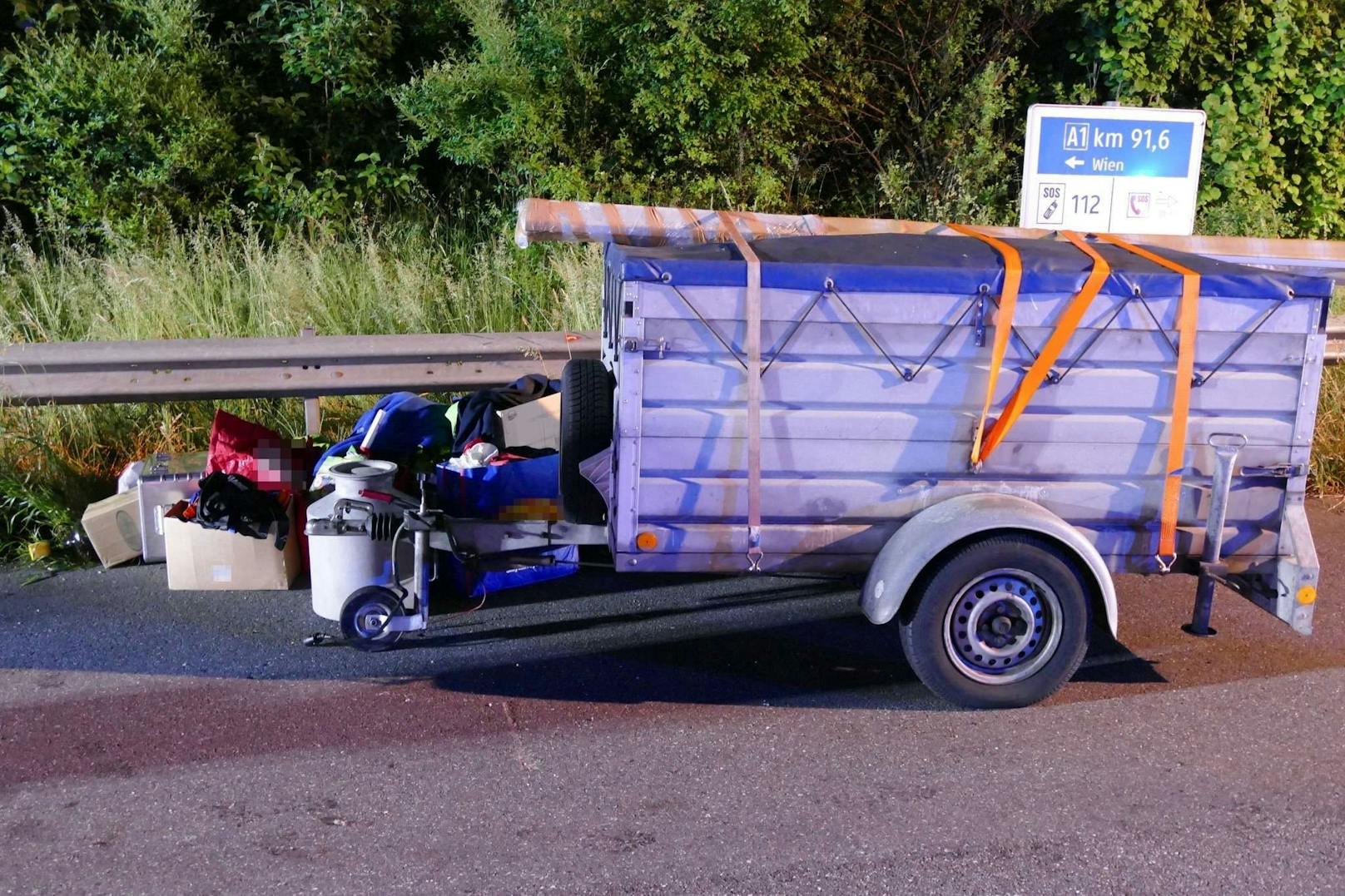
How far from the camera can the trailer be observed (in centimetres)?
457

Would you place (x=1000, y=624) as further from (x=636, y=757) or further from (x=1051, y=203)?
(x=1051, y=203)

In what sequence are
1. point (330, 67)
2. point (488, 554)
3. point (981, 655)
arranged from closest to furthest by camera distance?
point (981, 655) → point (488, 554) → point (330, 67)

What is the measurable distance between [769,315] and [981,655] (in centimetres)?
156

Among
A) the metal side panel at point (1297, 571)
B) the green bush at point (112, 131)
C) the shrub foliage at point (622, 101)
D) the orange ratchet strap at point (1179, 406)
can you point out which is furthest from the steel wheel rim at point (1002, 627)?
the green bush at point (112, 131)

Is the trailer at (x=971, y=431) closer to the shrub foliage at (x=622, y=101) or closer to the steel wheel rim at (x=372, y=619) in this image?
the steel wheel rim at (x=372, y=619)

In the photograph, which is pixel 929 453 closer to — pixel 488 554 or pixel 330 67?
pixel 488 554

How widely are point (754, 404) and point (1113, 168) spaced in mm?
4370

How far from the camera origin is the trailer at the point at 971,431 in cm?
457

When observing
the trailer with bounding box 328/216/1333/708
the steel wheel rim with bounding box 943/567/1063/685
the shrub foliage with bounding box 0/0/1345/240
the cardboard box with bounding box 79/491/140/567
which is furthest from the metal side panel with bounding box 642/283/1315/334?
the shrub foliage with bounding box 0/0/1345/240

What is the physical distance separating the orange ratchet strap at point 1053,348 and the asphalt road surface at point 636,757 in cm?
116

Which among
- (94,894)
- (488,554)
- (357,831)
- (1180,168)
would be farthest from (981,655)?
(1180,168)

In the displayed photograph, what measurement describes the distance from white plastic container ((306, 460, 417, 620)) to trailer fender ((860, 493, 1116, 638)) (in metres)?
2.05

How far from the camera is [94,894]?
3596 millimetres

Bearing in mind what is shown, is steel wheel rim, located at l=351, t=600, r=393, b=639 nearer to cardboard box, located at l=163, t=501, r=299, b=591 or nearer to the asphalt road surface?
the asphalt road surface
